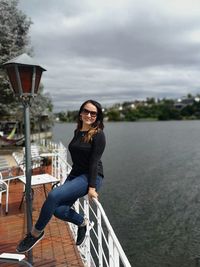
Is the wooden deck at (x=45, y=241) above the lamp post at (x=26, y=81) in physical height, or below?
below

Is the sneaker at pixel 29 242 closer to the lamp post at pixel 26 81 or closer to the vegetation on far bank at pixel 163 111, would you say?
the lamp post at pixel 26 81

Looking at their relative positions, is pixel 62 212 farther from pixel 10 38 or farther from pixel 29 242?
pixel 10 38

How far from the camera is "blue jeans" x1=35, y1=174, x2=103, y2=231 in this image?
114 inches

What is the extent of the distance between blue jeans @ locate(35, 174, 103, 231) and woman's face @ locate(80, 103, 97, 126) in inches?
20.5

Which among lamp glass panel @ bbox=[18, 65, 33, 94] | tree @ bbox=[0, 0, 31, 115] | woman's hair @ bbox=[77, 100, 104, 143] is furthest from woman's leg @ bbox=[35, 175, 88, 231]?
tree @ bbox=[0, 0, 31, 115]

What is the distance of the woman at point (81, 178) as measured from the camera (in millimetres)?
2939

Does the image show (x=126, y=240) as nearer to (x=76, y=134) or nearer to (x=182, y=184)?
(x=76, y=134)

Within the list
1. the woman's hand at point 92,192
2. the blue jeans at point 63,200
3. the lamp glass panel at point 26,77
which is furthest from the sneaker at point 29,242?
the lamp glass panel at point 26,77

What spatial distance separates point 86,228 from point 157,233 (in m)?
5.42

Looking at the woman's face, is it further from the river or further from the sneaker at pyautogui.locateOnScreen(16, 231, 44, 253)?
the river

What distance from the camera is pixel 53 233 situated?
4672 millimetres

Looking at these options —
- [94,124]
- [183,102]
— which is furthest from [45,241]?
[183,102]

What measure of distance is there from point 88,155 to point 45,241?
72.7 inches

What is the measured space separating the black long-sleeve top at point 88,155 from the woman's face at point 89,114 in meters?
0.11
